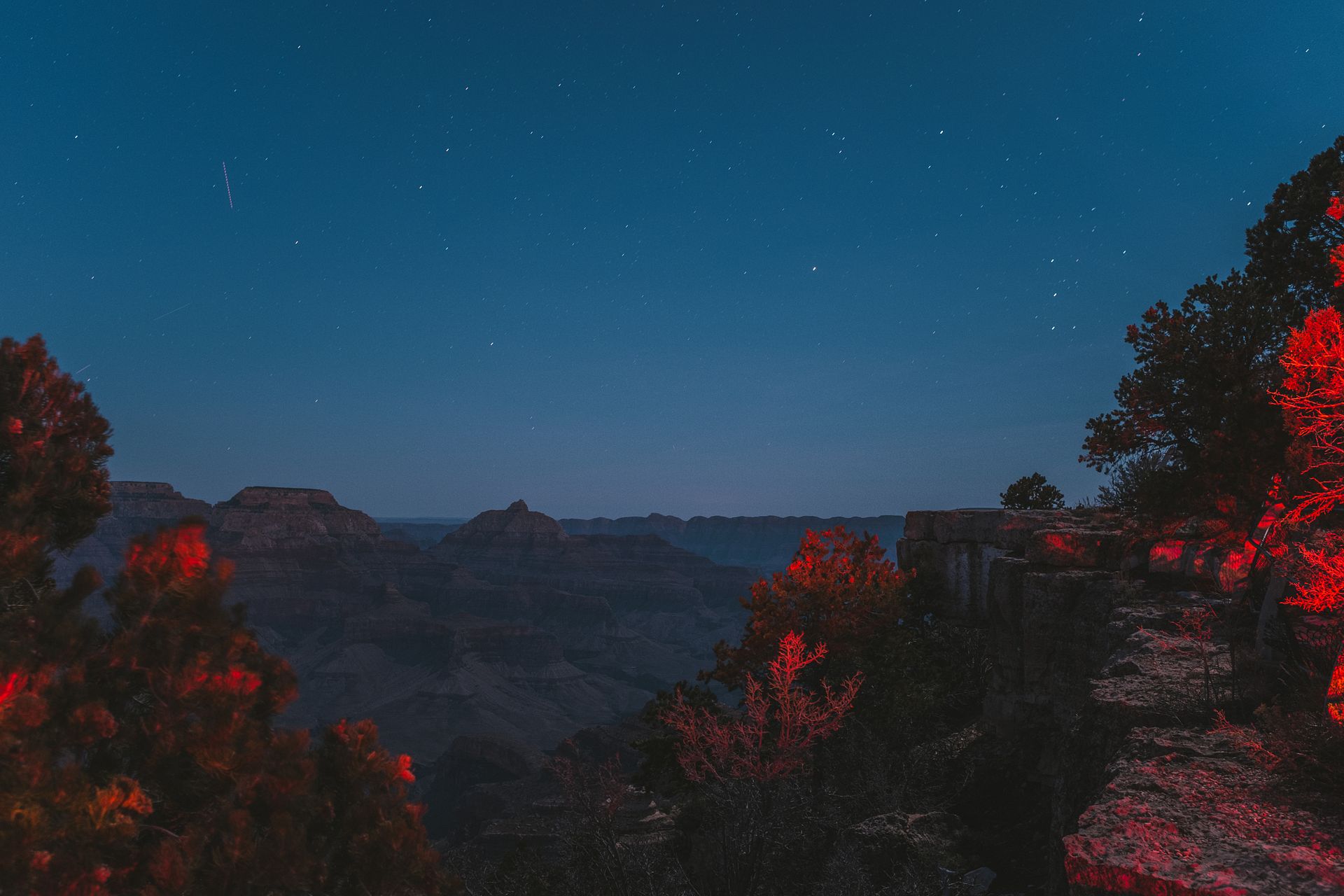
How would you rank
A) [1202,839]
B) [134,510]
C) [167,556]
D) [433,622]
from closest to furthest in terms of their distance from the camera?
1. [1202,839]
2. [167,556]
3. [433,622]
4. [134,510]

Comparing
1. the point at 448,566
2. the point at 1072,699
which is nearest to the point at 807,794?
the point at 1072,699

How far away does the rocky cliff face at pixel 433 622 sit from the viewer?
11625 centimetres

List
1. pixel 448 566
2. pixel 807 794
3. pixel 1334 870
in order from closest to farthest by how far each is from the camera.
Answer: pixel 1334 870
pixel 807 794
pixel 448 566

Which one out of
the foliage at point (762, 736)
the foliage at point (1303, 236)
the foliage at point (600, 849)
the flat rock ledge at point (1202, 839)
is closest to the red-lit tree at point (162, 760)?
the foliage at point (600, 849)

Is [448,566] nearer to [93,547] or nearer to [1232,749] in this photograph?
[93,547]

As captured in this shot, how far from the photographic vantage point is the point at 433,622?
458 ft

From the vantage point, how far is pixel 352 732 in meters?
7.69

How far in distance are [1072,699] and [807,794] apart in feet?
20.3

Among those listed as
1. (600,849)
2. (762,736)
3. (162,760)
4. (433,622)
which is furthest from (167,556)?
(433,622)

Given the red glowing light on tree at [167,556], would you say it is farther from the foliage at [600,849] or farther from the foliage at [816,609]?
the foliage at [816,609]

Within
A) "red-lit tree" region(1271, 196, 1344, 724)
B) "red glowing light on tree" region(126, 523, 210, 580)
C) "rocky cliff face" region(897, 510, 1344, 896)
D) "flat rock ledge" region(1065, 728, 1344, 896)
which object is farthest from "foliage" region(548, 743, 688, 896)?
"red-lit tree" region(1271, 196, 1344, 724)

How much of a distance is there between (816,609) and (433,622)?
134 m

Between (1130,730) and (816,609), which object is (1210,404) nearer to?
(1130,730)

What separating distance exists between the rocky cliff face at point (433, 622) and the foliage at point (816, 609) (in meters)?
89.9
